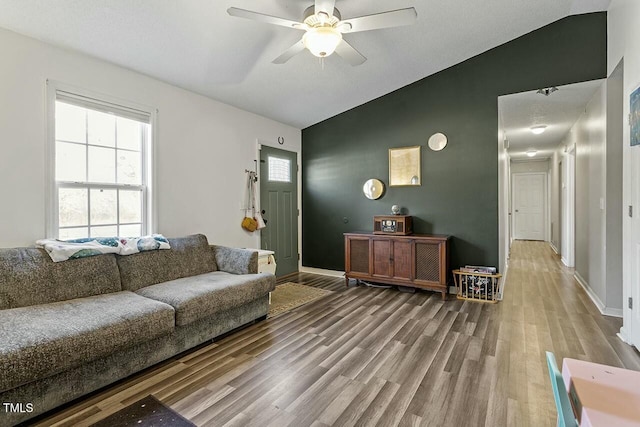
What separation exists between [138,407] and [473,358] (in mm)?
2305

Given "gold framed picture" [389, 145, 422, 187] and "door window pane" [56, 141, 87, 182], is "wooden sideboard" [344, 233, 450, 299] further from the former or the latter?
"door window pane" [56, 141, 87, 182]

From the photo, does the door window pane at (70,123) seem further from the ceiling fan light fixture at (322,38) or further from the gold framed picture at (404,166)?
the gold framed picture at (404,166)

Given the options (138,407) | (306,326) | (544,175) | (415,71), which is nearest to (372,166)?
(415,71)

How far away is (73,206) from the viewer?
2740 millimetres

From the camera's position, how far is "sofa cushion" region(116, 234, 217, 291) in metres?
2.72

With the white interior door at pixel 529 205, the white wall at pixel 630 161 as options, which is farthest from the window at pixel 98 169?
the white interior door at pixel 529 205

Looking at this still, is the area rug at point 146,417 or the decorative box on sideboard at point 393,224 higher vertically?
the decorative box on sideboard at point 393,224

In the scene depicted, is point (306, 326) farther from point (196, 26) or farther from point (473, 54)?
point (473, 54)

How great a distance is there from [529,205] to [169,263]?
32.6ft

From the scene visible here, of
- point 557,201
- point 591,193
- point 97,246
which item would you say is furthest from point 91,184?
point 557,201

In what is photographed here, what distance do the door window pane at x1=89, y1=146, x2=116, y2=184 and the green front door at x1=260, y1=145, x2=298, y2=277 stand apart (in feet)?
6.50

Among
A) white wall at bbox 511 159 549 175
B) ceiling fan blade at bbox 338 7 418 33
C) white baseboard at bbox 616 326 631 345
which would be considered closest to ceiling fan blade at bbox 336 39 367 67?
ceiling fan blade at bbox 338 7 418 33

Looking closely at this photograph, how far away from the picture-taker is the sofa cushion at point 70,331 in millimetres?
1558

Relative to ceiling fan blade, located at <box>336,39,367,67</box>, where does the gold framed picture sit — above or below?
below
